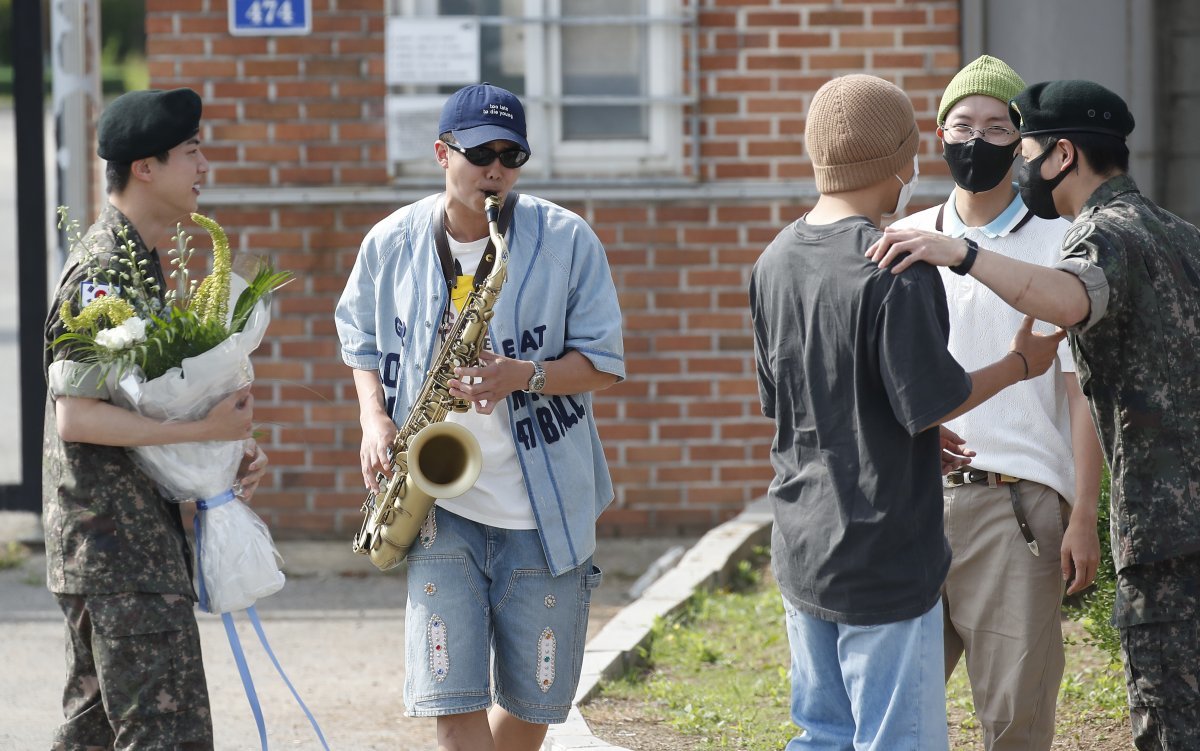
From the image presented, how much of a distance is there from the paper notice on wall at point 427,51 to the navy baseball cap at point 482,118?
3824 mm

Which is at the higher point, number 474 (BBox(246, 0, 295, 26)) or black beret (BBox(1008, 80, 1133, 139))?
number 474 (BBox(246, 0, 295, 26))

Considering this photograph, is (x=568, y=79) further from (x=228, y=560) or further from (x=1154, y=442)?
(x=1154, y=442)

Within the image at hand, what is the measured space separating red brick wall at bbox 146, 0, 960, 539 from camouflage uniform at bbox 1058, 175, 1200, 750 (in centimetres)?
426

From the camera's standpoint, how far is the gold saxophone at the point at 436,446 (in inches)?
144

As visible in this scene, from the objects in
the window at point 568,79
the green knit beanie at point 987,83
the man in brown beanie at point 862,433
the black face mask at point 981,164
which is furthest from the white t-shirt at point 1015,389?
the window at point 568,79

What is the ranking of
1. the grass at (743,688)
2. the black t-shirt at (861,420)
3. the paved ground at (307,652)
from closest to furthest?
the black t-shirt at (861,420), the grass at (743,688), the paved ground at (307,652)

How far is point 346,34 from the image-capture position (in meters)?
7.59

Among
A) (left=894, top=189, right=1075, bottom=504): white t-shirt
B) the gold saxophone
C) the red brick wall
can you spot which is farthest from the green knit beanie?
the red brick wall

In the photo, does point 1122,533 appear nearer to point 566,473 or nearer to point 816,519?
point 816,519

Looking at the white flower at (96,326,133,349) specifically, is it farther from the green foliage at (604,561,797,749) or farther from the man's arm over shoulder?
the green foliage at (604,561,797,749)

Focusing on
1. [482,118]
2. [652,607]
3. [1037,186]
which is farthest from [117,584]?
[652,607]

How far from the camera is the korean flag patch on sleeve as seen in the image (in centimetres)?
356

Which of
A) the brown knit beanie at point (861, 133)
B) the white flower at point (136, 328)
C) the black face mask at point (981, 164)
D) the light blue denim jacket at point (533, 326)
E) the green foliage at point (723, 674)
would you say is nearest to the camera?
the brown knit beanie at point (861, 133)

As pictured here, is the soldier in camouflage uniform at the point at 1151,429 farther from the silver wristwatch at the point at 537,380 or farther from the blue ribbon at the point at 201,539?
the blue ribbon at the point at 201,539
